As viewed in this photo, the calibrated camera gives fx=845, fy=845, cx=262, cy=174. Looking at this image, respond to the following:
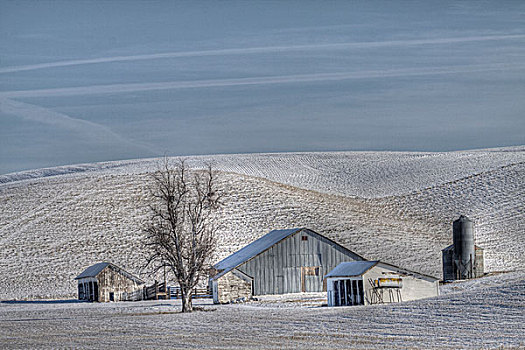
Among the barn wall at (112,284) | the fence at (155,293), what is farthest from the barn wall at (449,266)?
the barn wall at (112,284)

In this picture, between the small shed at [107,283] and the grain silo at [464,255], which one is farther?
the small shed at [107,283]

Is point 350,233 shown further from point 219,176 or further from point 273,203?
point 219,176

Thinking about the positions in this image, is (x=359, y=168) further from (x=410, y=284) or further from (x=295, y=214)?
(x=410, y=284)

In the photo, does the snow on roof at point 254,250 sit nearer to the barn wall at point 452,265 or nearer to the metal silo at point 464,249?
the barn wall at point 452,265

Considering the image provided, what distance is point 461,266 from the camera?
5091 centimetres

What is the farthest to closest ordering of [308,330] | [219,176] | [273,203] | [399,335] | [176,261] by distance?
1. [219,176]
2. [273,203]
3. [176,261]
4. [308,330]
5. [399,335]

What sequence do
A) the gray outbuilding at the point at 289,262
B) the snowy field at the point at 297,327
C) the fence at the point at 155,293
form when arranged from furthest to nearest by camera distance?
the fence at the point at 155,293 → the gray outbuilding at the point at 289,262 → the snowy field at the point at 297,327

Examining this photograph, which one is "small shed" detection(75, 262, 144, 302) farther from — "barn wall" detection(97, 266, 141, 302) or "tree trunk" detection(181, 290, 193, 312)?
"tree trunk" detection(181, 290, 193, 312)

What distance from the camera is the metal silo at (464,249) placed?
50.8m

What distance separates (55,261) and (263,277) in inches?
837

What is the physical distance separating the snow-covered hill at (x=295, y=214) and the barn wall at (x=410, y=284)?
65.9ft

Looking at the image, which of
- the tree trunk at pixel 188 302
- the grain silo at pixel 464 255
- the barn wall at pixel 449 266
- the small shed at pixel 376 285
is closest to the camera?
the small shed at pixel 376 285

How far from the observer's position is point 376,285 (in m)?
39.2

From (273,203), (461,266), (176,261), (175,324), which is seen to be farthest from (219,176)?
(175,324)
